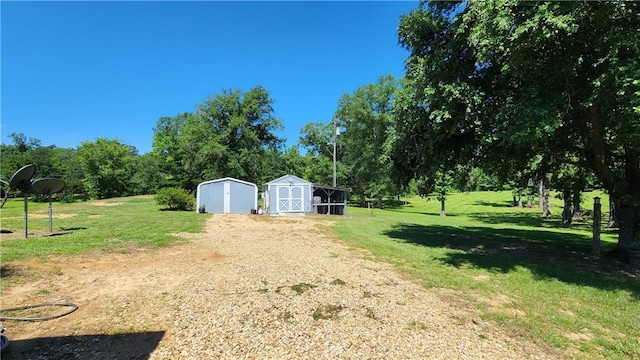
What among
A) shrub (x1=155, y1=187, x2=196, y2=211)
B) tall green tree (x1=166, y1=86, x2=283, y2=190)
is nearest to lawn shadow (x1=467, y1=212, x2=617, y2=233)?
shrub (x1=155, y1=187, x2=196, y2=211)

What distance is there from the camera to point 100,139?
50750mm

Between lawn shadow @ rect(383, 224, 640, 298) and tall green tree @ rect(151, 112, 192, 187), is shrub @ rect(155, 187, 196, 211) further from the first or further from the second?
tall green tree @ rect(151, 112, 192, 187)

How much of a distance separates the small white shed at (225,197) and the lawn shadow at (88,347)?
1957 cm

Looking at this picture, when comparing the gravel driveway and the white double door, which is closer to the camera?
the gravel driveway

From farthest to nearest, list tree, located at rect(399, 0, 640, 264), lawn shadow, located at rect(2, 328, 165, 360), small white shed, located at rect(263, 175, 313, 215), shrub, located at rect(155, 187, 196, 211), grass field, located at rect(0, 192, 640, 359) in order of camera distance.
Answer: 1. shrub, located at rect(155, 187, 196, 211)
2. small white shed, located at rect(263, 175, 313, 215)
3. tree, located at rect(399, 0, 640, 264)
4. grass field, located at rect(0, 192, 640, 359)
5. lawn shadow, located at rect(2, 328, 165, 360)

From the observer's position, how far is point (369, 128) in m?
36.8

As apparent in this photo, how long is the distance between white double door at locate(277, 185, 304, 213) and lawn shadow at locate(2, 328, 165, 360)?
62.2ft

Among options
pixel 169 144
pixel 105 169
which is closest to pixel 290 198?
pixel 169 144

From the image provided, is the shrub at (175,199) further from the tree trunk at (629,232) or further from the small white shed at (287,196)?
the tree trunk at (629,232)

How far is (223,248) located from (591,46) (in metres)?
10.0

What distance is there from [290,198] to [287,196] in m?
0.26

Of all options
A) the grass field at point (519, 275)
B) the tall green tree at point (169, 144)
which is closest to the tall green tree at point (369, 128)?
the tall green tree at point (169, 144)

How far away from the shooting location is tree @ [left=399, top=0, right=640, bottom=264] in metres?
5.67

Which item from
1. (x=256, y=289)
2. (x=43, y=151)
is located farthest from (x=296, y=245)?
(x=43, y=151)
